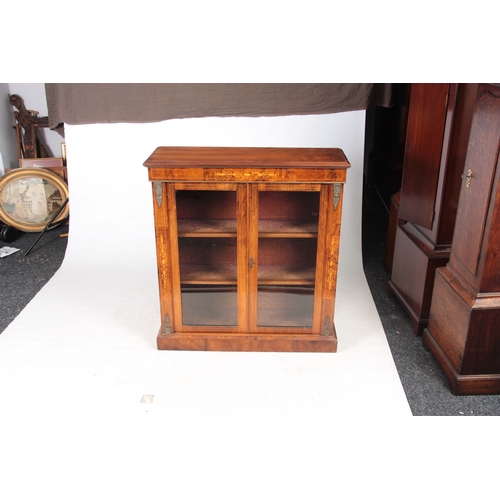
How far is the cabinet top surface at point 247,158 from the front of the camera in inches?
75.4

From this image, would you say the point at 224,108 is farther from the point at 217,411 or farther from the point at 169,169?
the point at 217,411

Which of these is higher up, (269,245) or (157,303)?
(269,245)

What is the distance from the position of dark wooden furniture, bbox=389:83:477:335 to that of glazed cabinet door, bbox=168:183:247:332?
2.70ft

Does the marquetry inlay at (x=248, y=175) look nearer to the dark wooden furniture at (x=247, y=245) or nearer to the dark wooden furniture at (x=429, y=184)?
the dark wooden furniture at (x=247, y=245)

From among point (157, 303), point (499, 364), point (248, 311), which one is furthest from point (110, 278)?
point (499, 364)

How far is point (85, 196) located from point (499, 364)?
2.41 meters

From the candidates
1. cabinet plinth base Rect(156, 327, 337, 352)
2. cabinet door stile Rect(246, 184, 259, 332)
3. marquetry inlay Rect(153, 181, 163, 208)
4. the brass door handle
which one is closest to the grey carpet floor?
cabinet plinth base Rect(156, 327, 337, 352)

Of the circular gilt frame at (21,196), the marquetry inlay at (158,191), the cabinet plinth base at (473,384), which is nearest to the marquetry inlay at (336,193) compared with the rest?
the marquetry inlay at (158,191)

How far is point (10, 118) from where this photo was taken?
12.6ft

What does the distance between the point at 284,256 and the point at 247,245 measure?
168 millimetres

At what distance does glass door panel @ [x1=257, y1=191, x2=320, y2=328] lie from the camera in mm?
2023

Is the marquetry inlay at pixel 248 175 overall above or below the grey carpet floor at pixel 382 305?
above

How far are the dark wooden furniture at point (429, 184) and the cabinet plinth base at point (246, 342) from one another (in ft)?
1.61
